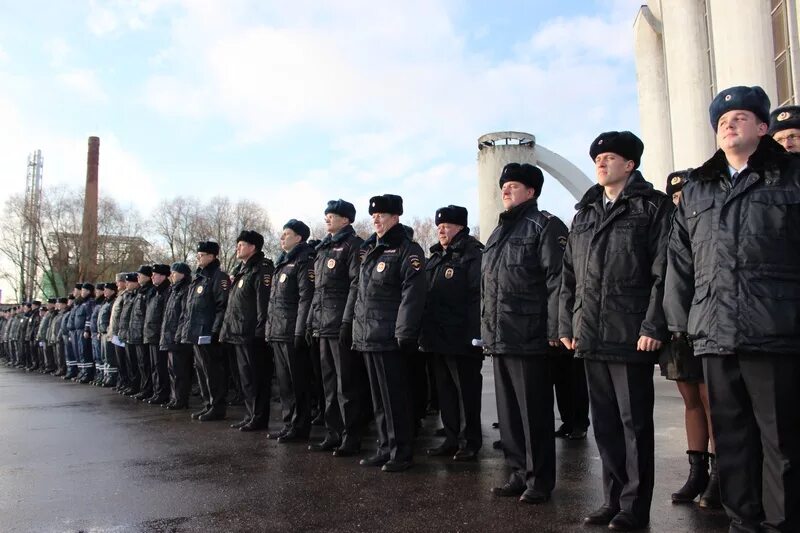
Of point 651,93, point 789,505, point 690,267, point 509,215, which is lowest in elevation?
point 789,505

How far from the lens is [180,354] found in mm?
9711

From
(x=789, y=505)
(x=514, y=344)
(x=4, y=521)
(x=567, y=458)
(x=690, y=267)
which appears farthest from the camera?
(x=567, y=458)

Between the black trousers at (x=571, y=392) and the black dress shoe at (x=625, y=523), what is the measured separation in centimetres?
337

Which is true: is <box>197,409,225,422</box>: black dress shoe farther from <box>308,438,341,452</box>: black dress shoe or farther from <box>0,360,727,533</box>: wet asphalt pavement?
<box>308,438,341,452</box>: black dress shoe

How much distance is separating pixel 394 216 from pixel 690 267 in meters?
3.09

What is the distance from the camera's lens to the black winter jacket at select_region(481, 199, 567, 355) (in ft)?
14.9

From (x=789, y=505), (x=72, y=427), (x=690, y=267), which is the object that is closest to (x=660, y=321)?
(x=690, y=267)

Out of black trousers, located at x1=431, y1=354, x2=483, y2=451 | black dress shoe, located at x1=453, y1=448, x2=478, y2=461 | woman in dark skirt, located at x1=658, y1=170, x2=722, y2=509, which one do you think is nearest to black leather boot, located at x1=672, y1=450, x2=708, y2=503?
woman in dark skirt, located at x1=658, y1=170, x2=722, y2=509

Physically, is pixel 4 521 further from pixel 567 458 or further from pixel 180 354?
pixel 180 354

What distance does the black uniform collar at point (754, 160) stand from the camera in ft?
10.4

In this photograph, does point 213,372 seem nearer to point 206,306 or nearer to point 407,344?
point 206,306

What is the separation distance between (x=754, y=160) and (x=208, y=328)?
7.27 meters

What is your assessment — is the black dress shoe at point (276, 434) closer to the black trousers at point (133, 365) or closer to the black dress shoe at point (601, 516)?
the black dress shoe at point (601, 516)

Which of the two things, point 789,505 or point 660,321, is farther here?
point 660,321
